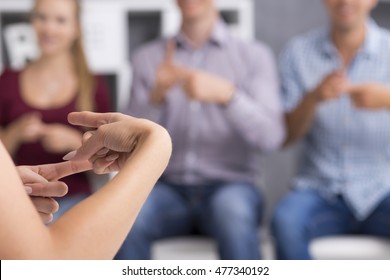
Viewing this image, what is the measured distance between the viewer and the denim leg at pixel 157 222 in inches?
51.1

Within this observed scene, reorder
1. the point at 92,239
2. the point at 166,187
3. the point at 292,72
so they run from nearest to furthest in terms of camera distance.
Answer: the point at 92,239 < the point at 166,187 < the point at 292,72

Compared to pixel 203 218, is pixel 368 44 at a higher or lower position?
higher

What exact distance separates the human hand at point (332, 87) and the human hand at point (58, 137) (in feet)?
1.58

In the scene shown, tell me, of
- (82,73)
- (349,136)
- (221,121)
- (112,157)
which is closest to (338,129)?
(349,136)

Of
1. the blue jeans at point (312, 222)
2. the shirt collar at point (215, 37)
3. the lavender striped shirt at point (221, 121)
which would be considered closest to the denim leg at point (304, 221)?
the blue jeans at point (312, 222)

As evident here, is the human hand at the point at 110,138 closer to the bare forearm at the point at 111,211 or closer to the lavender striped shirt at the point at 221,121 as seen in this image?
the bare forearm at the point at 111,211

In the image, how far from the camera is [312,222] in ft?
4.37

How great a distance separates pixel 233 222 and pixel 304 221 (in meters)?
0.14

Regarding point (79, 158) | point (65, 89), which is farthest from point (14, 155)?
point (79, 158)

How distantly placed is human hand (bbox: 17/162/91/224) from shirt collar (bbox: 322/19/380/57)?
38.4 inches

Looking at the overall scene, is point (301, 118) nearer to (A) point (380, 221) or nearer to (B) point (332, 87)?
(B) point (332, 87)

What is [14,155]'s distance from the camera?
140cm

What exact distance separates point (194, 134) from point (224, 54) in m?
0.20
